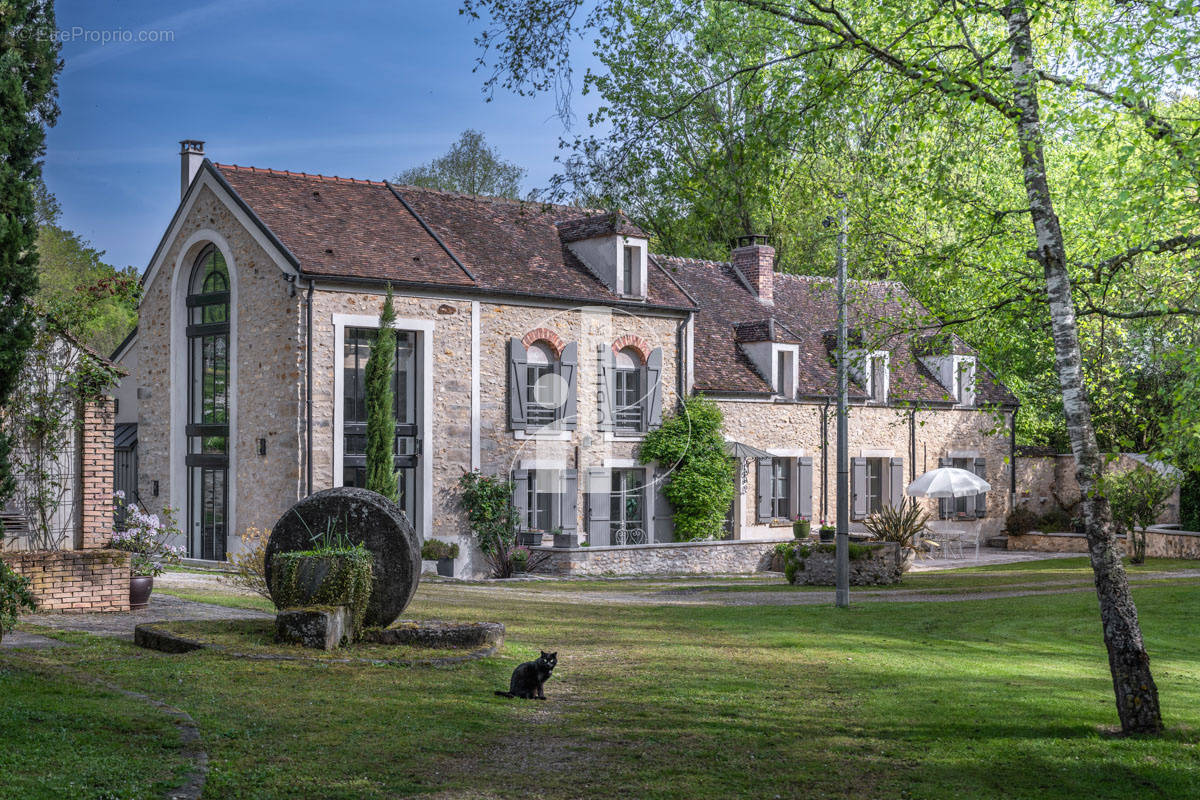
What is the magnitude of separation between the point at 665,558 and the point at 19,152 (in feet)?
59.9

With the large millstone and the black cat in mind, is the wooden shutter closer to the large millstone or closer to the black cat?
the large millstone

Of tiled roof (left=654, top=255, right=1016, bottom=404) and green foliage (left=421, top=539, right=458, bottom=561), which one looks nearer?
green foliage (left=421, top=539, right=458, bottom=561)

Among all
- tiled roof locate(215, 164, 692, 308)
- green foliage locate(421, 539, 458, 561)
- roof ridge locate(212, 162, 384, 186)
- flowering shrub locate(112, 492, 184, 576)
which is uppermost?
roof ridge locate(212, 162, 384, 186)

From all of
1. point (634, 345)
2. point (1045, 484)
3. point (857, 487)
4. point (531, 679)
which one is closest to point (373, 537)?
point (531, 679)

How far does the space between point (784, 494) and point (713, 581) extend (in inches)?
276

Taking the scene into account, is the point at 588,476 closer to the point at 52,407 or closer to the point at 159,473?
the point at 159,473

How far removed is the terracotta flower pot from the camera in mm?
14070

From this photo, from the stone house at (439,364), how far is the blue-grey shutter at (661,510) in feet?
0.16

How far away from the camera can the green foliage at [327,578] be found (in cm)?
1094

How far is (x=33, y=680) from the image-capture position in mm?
8688

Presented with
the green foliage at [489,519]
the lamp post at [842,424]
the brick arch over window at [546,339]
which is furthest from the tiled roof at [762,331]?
the lamp post at [842,424]

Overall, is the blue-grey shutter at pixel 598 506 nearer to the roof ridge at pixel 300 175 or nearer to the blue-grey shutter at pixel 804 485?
the blue-grey shutter at pixel 804 485

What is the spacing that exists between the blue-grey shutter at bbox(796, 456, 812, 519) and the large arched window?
46.0ft

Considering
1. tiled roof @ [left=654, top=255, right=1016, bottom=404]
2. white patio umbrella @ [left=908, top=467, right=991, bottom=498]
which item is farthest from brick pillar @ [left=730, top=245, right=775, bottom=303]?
white patio umbrella @ [left=908, top=467, right=991, bottom=498]
